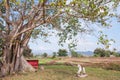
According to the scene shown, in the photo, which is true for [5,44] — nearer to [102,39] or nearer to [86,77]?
[86,77]

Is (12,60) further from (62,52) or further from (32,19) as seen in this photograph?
(62,52)

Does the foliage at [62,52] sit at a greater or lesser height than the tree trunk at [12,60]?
greater

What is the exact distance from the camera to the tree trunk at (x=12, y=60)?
20875mm

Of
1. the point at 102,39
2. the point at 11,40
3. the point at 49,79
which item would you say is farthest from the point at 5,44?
the point at 102,39

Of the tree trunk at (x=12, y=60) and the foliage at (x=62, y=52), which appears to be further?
the foliage at (x=62, y=52)

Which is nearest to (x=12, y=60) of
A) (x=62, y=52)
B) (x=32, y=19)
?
(x=32, y=19)

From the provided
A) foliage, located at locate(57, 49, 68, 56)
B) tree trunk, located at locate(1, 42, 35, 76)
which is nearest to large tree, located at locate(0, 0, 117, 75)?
tree trunk, located at locate(1, 42, 35, 76)

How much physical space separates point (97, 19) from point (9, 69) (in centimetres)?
760

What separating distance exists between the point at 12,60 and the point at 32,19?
147 inches

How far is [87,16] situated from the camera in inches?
653

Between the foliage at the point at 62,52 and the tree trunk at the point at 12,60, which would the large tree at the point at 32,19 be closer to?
the tree trunk at the point at 12,60

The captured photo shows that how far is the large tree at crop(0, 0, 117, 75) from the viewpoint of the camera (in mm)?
15828

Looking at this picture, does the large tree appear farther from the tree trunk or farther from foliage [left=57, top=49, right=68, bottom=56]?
foliage [left=57, top=49, right=68, bottom=56]

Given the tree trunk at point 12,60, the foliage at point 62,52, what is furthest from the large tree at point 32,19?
the foliage at point 62,52
